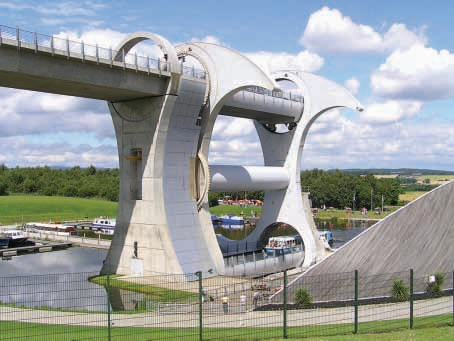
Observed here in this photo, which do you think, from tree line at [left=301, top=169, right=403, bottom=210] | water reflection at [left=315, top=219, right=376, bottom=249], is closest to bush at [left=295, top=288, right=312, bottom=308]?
water reflection at [left=315, top=219, right=376, bottom=249]

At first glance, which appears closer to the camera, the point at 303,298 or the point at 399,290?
the point at 303,298

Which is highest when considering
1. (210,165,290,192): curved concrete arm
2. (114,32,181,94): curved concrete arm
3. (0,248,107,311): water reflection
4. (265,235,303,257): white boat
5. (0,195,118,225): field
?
(114,32,181,94): curved concrete arm

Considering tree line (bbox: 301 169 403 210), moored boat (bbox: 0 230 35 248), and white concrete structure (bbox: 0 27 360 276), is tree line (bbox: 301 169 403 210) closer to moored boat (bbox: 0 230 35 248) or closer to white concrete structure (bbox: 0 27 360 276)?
moored boat (bbox: 0 230 35 248)

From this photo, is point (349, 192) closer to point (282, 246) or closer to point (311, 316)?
point (282, 246)

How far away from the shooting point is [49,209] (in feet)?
283

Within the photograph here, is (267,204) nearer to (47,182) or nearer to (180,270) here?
(180,270)

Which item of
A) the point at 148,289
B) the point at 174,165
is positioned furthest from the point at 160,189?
the point at 148,289

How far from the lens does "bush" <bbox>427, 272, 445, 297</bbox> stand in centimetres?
1512

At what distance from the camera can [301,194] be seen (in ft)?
142

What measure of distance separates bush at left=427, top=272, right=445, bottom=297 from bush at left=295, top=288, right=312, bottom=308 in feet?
12.4

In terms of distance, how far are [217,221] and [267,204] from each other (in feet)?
134

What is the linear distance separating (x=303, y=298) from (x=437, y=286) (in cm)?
413

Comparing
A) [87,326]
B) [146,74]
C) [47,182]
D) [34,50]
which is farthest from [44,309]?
[47,182]

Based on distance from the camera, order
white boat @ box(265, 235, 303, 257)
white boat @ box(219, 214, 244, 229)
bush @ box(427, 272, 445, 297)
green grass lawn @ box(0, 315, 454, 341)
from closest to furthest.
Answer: green grass lawn @ box(0, 315, 454, 341) < bush @ box(427, 272, 445, 297) < white boat @ box(265, 235, 303, 257) < white boat @ box(219, 214, 244, 229)
